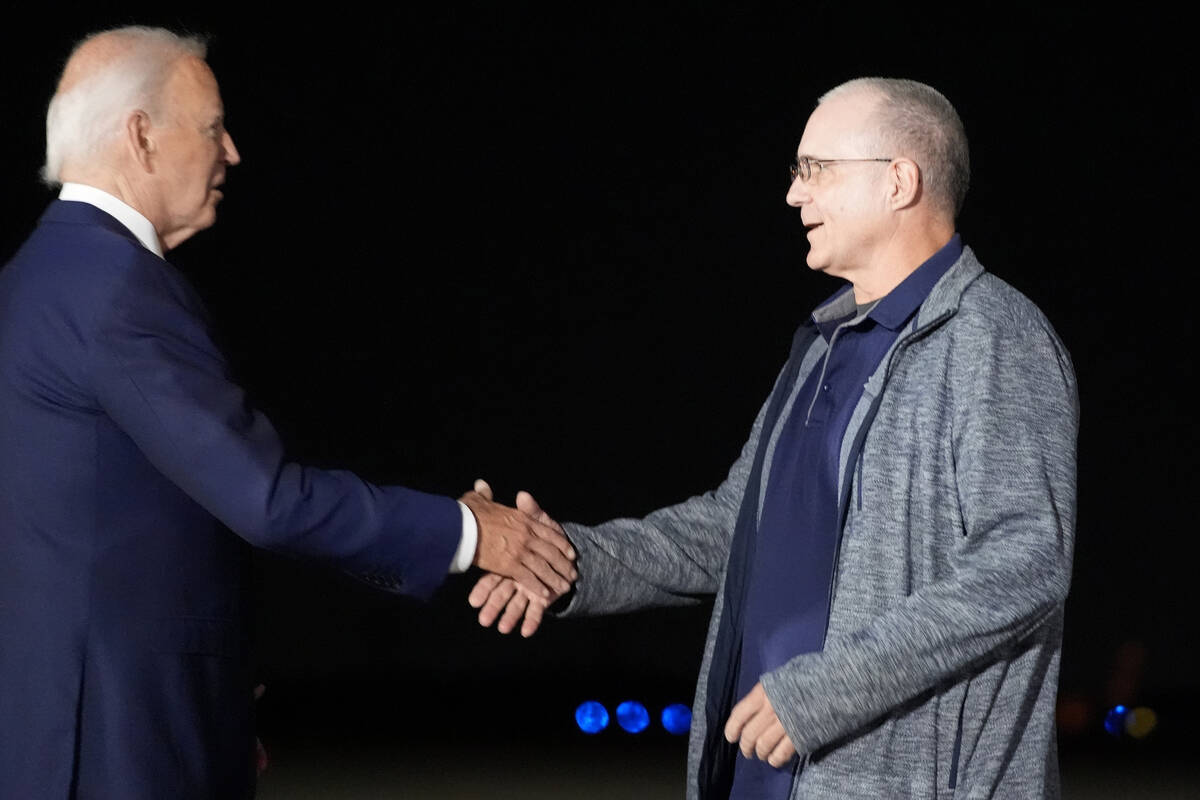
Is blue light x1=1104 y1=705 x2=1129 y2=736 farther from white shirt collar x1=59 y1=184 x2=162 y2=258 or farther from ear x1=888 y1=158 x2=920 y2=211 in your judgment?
white shirt collar x1=59 y1=184 x2=162 y2=258

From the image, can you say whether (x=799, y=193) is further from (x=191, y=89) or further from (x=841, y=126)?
(x=191, y=89)

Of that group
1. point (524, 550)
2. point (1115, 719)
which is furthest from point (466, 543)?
point (1115, 719)

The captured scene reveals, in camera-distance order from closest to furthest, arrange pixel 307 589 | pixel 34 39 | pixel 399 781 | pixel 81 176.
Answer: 1. pixel 81 176
2. pixel 399 781
3. pixel 34 39
4. pixel 307 589

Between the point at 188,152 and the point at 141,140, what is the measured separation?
66mm

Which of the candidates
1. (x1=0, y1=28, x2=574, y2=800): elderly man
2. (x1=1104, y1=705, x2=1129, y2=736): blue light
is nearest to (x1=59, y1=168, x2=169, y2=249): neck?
(x1=0, y1=28, x2=574, y2=800): elderly man

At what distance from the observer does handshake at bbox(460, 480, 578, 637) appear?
2.16m

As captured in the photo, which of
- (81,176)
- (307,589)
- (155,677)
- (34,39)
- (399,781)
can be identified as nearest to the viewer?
(155,677)

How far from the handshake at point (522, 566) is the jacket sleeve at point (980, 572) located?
60cm

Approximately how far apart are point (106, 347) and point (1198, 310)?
3.95m

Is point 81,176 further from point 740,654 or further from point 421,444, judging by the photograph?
point 421,444

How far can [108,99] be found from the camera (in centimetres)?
196

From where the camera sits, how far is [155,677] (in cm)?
177

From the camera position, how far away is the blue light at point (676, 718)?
4508 millimetres

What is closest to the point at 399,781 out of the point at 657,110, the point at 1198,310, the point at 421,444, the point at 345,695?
the point at 345,695
